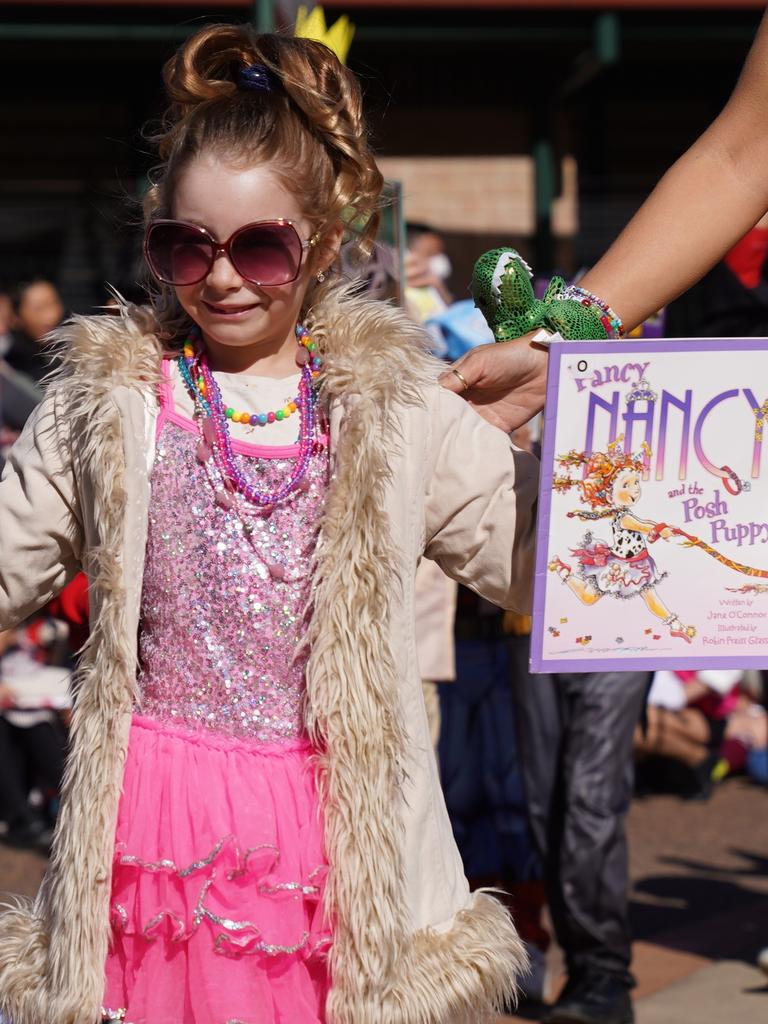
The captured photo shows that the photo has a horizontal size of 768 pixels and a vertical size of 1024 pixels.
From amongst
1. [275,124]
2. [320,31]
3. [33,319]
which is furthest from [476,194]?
[275,124]

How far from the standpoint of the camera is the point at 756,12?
1033cm

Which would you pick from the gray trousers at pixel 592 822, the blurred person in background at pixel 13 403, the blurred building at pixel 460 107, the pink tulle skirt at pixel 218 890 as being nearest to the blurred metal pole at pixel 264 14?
the blurred person in background at pixel 13 403

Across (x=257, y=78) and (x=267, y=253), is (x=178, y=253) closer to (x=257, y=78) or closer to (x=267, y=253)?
(x=267, y=253)

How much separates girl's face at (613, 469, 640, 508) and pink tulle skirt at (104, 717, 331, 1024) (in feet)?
2.07

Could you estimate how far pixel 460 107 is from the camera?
11336 millimetres

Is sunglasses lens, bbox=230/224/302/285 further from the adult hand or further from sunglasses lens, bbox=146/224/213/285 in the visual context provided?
the adult hand

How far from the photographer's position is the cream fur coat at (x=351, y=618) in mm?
2340

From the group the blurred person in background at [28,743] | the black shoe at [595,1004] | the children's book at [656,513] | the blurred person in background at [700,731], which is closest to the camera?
the children's book at [656,513]

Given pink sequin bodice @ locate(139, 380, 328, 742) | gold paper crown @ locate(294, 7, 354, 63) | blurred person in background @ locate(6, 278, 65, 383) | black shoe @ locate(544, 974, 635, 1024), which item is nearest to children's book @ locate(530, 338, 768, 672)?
pink sequin bodice @ locate(139, 380, 328, 742)

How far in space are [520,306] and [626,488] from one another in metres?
0.47

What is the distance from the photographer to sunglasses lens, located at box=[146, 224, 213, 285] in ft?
7.80

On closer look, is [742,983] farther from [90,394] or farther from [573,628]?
[90,394]

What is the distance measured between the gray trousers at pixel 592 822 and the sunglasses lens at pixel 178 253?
2540 millimetres

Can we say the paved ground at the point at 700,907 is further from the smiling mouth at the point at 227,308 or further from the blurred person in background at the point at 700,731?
the smiling mouth at the point at 227,308
